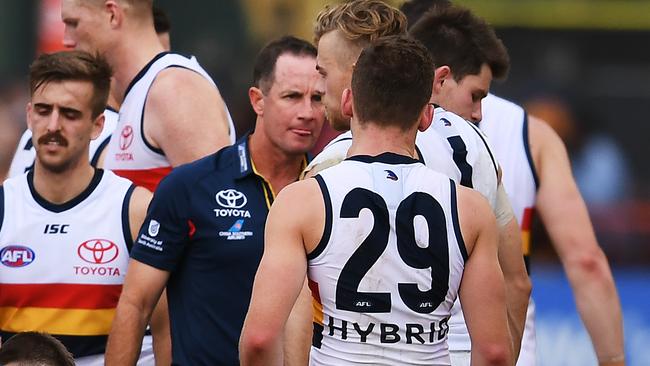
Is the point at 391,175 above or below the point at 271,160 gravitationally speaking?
below

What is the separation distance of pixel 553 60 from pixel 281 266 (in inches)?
576

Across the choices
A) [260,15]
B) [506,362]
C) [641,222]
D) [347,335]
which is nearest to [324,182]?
[347,335]

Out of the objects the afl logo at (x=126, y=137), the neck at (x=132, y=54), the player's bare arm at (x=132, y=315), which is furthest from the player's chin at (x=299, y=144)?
the neck at (x=132, y=54)

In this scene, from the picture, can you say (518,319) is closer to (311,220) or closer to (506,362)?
(506,362)

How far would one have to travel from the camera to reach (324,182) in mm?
4793

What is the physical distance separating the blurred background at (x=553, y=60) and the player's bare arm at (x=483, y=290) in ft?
32.3

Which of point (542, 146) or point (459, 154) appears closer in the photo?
point (459, 154)

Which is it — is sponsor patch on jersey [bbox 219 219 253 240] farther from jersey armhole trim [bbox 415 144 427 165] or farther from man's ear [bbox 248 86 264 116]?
jersey armhole trim [bbox 415 144 427 165]

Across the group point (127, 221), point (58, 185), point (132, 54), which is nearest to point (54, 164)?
point (58, 185)

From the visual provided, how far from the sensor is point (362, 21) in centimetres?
544

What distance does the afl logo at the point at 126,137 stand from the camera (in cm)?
682

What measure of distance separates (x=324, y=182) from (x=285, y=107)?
1.56 meters

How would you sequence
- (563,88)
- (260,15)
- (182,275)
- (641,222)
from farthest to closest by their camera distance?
1. (260,15)
2. (563,88)
3. (641,222)
4. (182,275)

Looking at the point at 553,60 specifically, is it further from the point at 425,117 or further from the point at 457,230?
the point at 457,230
